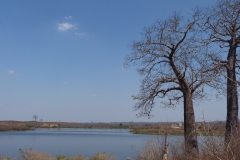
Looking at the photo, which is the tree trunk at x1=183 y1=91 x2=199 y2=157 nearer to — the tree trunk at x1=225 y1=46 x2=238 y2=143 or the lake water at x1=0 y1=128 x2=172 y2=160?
the tree trunk at x1=225 y1=46 x2=238 y2=143

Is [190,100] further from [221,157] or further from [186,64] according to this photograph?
[221,157]

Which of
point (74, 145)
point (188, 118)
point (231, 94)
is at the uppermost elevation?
point (231, 94)

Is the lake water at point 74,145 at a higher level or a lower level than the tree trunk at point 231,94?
lower

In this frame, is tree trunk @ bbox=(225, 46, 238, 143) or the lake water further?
the lake water

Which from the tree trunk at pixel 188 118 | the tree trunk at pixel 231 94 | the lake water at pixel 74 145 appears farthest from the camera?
the lake water at pixel 74 145

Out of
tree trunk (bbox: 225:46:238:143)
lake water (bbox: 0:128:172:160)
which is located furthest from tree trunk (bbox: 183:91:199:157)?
lake water (bbox: 0:128:172:160)

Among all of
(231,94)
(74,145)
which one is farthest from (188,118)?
(74,145)

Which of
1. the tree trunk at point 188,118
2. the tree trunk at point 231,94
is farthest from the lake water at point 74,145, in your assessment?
the tree trunk at point 231,94

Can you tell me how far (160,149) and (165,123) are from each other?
0.85m

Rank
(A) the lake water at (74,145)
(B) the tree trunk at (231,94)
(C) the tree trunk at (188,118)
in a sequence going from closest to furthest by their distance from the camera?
(B) the tree trunk at (231,94) < (C) the tree trunk at (188,118) < (A) the lake water at (74,145)

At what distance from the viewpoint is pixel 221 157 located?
527cm

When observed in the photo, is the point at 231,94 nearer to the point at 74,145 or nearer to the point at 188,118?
the point at 188,118

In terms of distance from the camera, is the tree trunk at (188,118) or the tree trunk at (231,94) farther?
the tree trunk at (188,118)

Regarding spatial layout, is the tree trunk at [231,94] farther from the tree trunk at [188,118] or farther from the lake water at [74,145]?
the lake water at [74,145]
